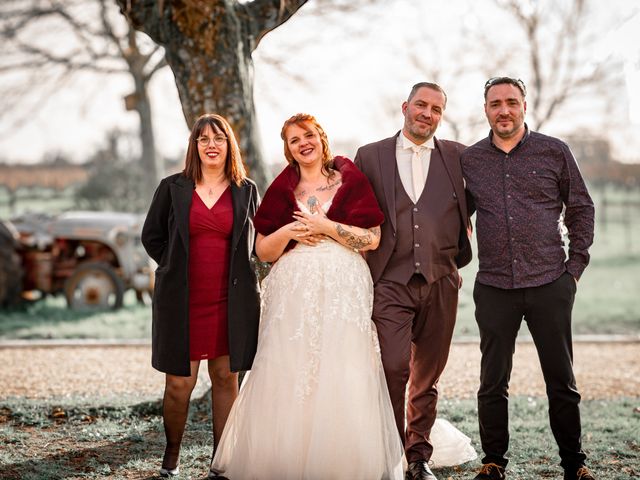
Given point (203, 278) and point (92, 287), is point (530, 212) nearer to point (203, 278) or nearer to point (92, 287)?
point (203, 278)

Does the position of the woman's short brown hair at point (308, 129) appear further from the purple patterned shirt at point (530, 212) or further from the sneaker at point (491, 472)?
the sneaker at point (491, 472)

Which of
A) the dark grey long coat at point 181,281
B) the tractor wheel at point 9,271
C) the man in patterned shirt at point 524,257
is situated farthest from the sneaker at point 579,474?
the tractor wheel at point 9,271

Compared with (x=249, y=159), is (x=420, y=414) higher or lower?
lower

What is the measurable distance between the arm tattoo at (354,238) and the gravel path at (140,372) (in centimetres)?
284

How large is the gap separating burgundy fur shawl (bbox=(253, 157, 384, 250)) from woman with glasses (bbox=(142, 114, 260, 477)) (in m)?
0.14

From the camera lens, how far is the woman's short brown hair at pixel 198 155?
4566mm

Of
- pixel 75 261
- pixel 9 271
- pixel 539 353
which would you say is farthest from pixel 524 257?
pixel 75 261

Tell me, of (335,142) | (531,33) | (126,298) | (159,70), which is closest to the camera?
(126,298)

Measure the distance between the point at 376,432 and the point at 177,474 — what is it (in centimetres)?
124

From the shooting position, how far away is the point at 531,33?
14.4m

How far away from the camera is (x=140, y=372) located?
794 centimetres

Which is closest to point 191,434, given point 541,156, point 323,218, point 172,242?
point 172,242

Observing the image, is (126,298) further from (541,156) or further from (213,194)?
(541,156)

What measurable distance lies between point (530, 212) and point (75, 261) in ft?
29.3
